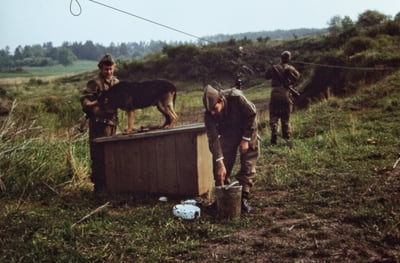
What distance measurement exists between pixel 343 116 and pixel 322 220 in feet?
23.4

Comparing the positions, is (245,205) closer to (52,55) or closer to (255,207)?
(255,207)

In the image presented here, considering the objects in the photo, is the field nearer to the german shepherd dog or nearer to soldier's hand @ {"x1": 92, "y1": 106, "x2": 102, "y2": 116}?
soldier's hand @ {"x1": 92, "y1": 106, "x2": 102, "y2": 116}

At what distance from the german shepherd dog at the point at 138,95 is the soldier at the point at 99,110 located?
0.14 metres

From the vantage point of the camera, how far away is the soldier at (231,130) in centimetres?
566

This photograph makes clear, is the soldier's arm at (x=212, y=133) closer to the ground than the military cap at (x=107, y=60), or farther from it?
closer to the ground

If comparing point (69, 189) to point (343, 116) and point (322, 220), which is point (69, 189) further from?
point (343, 116)

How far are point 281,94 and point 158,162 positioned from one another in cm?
460

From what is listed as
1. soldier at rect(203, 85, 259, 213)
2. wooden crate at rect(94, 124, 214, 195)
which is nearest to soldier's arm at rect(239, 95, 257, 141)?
soldier at rect(203, 85, 259, 213)

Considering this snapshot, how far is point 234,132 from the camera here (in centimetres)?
614

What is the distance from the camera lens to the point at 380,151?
8461 millimetres

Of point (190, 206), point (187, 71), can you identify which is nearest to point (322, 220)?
point (190, 206)

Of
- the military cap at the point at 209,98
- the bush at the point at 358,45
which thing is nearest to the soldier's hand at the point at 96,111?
the military cap at the point at 209,98

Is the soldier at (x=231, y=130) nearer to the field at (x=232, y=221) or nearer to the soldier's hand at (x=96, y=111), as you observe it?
the field at (x=232, y=221)

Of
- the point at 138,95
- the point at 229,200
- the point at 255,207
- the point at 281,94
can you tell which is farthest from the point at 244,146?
the point at 281,94
